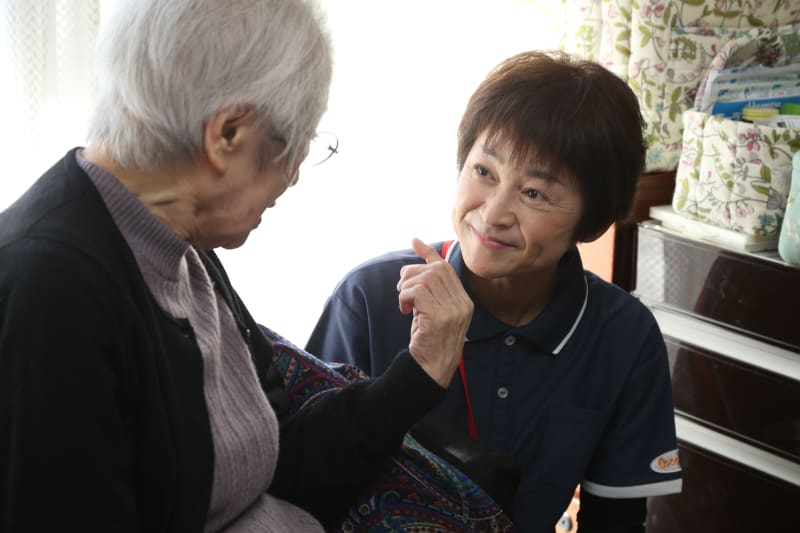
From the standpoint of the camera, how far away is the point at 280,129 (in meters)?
0.93

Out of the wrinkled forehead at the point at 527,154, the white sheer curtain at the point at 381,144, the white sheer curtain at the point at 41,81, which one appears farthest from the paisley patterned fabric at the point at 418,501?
the white sheer curtain at the point at 381,144

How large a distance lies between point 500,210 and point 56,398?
82 cm

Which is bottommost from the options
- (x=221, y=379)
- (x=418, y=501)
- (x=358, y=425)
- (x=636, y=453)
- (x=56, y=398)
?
(x=636, y=453)

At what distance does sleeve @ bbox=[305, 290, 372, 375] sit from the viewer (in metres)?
1.50

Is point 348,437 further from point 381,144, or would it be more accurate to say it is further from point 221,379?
point 381,144

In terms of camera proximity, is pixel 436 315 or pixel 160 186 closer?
Answer: pixel 160 186

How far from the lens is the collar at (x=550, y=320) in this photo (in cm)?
150

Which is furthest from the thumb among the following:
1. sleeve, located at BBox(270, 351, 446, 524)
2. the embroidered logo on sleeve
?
the embroidered logo on sleeve

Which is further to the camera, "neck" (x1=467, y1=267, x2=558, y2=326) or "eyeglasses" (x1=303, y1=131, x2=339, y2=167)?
"neck" (x1=467, y1=267, x2=558, y2=326)

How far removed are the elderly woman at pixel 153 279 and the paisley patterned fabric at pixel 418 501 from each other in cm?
11

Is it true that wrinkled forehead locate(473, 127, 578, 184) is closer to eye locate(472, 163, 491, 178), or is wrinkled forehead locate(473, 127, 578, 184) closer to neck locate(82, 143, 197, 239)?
eye locate(472, 163, 491, 178)

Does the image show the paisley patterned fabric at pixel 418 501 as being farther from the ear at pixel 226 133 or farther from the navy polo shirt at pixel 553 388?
the ear at pixel 226 133

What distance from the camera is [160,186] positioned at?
0.93 metres

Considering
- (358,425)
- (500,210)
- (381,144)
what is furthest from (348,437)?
(381,144)
